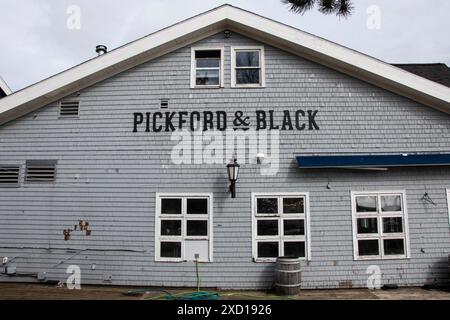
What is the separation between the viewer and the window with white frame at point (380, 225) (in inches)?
336

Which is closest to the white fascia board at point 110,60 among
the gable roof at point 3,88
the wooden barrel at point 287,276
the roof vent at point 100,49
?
the roof vent at point 100,49

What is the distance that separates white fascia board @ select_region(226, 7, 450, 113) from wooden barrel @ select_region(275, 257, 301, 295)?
452cm

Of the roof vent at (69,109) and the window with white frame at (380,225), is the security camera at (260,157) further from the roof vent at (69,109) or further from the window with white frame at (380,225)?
the roof vent at (69,109)

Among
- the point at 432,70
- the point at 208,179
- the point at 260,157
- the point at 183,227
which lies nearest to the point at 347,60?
the point at 260,157

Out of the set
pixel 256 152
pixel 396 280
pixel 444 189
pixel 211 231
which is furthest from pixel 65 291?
pixel 444 189

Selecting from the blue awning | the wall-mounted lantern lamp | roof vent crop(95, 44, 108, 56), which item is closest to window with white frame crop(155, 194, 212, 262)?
the wall-mounted lantern lamp

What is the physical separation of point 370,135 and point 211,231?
4.27 metres

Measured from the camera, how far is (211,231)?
8547 millimetres

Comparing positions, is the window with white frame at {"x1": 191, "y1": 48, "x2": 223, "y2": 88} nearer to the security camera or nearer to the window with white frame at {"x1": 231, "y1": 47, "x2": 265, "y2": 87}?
the window with white frame at {"x1": 231, "y1": 47, "x2": 265, "y2": 87}

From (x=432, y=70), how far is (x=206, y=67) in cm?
715

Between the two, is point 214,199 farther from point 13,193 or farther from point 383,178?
point 13,193

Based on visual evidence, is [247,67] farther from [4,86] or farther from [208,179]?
[4,86]

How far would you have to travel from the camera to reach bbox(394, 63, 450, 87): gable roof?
10789 mm
